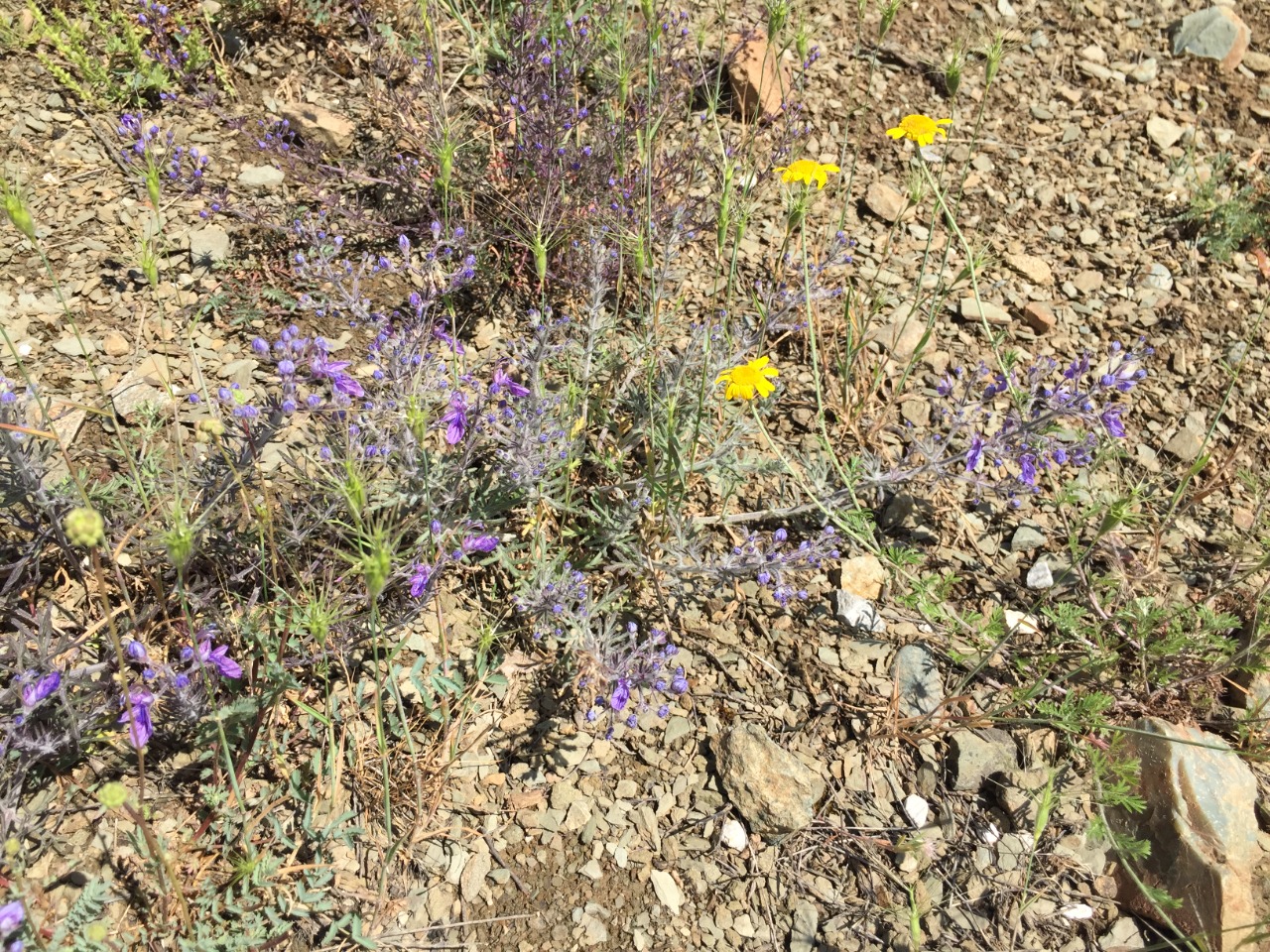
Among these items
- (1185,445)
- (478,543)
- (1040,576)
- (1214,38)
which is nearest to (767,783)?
(478,543)

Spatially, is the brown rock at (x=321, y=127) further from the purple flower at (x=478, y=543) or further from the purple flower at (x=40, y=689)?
the purple flower at (x=40, y=689)

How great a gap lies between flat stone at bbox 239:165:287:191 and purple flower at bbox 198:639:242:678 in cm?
200

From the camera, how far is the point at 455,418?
2.50 m

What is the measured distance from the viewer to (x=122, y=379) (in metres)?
2.93

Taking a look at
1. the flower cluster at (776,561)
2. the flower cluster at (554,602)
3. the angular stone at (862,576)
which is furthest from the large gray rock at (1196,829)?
the flower cluster at (554,602)

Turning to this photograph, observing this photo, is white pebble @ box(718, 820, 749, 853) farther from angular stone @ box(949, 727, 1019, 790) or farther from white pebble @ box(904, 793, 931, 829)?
angular stone @ box(949, 727, 1019, 790)

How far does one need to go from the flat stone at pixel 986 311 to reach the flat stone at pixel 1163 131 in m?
1.29

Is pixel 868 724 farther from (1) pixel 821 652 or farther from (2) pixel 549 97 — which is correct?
(2) pixel 549 97

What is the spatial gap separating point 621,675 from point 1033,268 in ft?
8.10

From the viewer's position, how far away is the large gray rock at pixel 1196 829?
2.19 meters

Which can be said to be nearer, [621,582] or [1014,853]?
[1014,853]

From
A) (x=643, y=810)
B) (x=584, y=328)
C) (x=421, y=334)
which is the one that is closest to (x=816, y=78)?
(x=584, y=328)

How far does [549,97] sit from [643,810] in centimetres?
249

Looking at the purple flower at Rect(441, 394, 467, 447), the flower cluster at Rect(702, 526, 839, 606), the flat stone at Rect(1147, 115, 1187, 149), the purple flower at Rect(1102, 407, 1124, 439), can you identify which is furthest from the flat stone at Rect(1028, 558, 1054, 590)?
the flat stone at Rect(1147, 115, 1187, 149)
